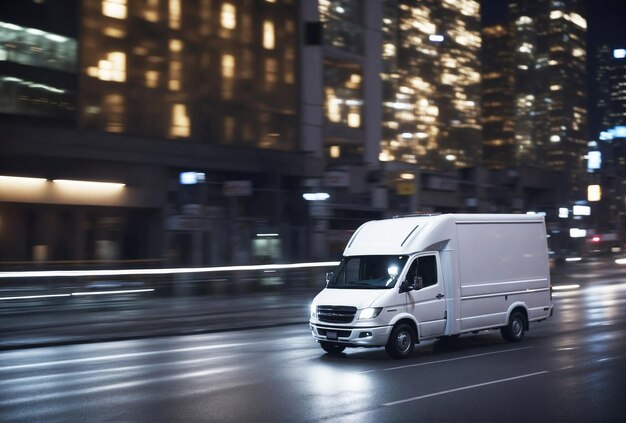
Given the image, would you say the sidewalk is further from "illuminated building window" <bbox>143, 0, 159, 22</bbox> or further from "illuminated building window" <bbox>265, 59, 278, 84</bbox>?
"illuminated building window" <bbox>265, 59, 278, 84</bbox>

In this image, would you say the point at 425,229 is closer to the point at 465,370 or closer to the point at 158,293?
the point at 465,370

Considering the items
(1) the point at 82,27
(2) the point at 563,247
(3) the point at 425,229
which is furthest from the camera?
(2) the point at 563,247

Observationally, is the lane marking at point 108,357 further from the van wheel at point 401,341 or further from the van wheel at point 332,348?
the van wheel at point 401,341

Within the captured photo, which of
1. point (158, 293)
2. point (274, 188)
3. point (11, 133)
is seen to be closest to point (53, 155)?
point (11, 133)

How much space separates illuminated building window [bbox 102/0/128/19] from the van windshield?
1110 inches

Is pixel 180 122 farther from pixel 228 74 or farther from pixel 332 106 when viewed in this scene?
pixel 332 106

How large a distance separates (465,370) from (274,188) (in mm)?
33267

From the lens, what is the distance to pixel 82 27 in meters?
38.0

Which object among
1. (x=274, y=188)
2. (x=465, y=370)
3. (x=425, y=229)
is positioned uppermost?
(x=274, y=188)

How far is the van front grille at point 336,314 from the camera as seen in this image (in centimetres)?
1408

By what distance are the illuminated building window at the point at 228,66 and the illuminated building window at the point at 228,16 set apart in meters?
1.78

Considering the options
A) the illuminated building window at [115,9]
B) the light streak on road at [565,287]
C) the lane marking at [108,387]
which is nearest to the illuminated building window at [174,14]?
the illuminated building window at [115,9]

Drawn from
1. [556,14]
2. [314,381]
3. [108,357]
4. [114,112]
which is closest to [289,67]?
[114,112]

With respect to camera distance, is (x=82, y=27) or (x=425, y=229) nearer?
(x=425, y=229)
